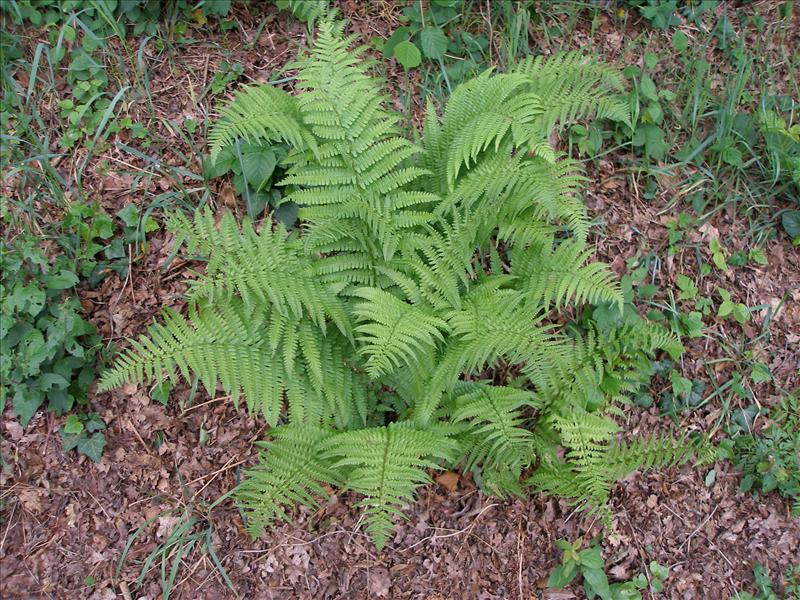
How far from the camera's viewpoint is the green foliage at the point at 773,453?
336cm

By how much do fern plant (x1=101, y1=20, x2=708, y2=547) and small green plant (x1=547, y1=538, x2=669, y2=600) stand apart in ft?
1.01

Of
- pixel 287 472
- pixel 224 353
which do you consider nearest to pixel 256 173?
pixel 224 353

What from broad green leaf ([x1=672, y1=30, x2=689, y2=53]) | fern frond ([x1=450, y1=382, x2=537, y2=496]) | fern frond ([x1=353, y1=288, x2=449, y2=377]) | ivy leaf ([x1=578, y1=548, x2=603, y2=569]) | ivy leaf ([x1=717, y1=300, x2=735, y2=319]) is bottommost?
ivy leaf ([x1=578, y1=548, x2=603, y2=569])

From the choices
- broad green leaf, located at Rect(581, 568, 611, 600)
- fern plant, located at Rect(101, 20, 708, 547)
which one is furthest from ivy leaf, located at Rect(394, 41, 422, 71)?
broad green leaf, located at Rect(581, 568, 611, 600)

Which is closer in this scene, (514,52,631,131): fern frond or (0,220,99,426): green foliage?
(0,220,99,426): green foliage

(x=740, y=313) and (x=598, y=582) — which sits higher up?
(x=740, y=313)

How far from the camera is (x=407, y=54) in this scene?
11.8 feet

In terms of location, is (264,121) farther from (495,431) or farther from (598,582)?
(598,582)

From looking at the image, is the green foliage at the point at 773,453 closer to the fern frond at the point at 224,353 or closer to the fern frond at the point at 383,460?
the fern frond at the point at 383,460

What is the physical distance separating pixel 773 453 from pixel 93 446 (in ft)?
11.6

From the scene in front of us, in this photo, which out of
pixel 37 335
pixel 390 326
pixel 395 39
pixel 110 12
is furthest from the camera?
pixel 395 39

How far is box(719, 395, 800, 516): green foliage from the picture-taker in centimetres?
336

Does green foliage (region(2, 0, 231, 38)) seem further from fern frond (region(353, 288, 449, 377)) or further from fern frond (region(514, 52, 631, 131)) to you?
fern frond (region(353, 288, 449, 377))

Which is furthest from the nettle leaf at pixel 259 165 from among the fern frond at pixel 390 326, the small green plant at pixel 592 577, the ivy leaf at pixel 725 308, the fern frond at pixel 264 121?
the ivy leaf at pixel 725 308
